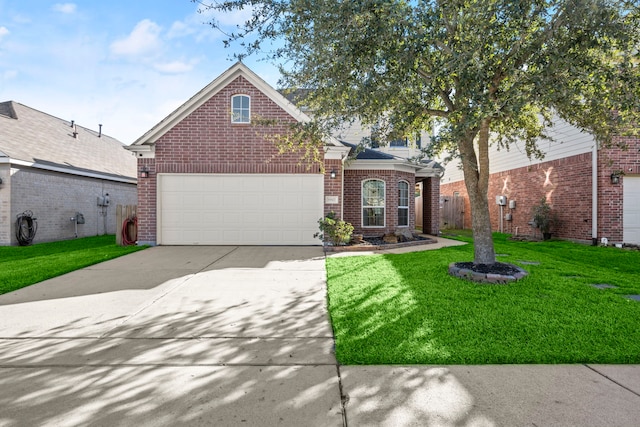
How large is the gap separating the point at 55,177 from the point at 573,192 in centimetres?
1888

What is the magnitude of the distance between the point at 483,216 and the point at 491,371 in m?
3.91

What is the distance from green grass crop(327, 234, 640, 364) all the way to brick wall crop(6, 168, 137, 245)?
11500mm

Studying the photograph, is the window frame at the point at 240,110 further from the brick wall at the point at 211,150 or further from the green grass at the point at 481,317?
the green grass at the point at 481,317

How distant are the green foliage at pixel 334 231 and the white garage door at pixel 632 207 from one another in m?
8.60

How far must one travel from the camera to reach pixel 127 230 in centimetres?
1051

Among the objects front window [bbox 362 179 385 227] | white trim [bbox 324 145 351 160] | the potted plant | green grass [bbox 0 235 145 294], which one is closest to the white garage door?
the potted plant

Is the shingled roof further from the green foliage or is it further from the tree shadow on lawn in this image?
the tree shadow on lawn

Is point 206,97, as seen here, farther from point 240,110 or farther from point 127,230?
point 127,230

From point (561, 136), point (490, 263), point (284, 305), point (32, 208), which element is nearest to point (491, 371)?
point (284, 305)

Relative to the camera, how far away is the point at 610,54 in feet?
15.7

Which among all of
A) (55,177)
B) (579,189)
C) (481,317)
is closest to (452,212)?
(579,189)

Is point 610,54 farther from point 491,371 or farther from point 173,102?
point 173,102

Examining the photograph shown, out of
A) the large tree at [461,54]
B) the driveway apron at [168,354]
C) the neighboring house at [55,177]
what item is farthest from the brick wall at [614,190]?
the neighboring house at [55,177]

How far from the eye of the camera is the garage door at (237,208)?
10297 millimetres
